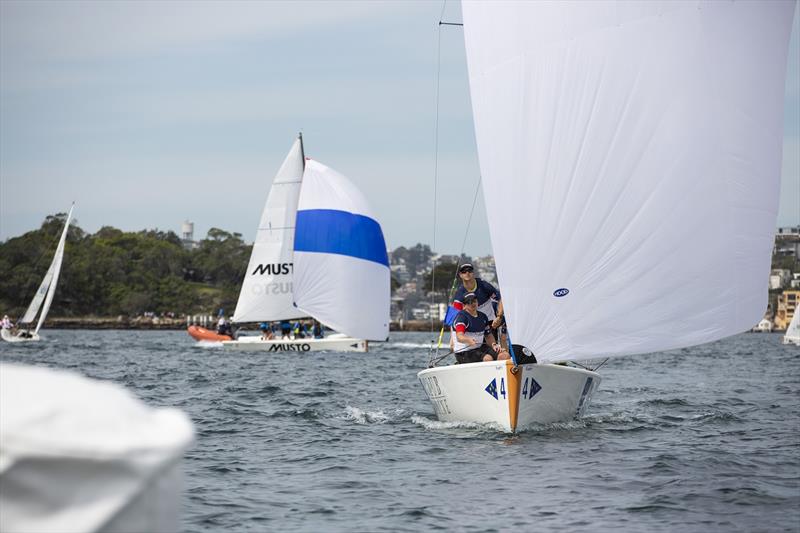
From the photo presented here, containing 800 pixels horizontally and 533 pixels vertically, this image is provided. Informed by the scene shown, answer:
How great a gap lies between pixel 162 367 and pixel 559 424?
1656 cm

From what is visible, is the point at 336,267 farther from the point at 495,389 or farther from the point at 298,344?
the point at 495,389

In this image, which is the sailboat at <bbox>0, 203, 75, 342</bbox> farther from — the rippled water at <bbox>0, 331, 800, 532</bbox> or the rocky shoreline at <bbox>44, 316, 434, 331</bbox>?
the rocky shoreline at <bbox>44, 316, 434, 331</bbox>

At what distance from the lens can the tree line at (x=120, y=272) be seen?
378ft

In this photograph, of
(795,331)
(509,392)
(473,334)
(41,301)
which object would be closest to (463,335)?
(473,334)

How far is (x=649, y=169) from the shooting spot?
10.5 m

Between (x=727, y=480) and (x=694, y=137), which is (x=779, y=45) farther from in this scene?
(x=727, y=480)

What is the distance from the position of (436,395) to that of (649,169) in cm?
396

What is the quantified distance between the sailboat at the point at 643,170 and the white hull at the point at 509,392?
0.71 metres

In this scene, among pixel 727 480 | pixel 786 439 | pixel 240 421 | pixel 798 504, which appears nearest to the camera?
pixel 798 504

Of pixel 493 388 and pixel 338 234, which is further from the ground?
pixel 338 234

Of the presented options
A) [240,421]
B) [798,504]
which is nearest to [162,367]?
[240,421]

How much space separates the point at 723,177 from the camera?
34.8 feet

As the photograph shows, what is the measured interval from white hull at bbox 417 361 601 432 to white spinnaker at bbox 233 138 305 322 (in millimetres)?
26263

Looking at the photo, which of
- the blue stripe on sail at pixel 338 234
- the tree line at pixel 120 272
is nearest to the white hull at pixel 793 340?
the blue stripe on sail at pixel 338 234
